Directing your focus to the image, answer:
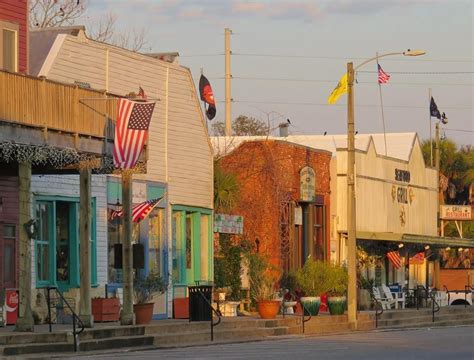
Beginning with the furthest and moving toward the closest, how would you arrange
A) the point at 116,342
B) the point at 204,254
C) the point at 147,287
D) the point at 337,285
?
the point at 337,285 → the point at 204,254 → the point at 147,287 → the point at 116,342

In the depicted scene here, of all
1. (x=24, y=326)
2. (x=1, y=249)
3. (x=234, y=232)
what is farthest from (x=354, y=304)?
(x=24, y=326)

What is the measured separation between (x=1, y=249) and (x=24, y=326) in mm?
5231

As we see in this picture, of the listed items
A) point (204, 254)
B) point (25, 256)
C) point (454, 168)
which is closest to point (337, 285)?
point (204, 254)

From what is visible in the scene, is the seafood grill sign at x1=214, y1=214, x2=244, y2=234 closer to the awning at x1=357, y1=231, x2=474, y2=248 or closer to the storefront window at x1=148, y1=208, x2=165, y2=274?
the storefront window at x1=148, y1=208, x2=165, y2=274

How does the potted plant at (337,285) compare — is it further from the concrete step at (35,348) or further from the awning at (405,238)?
the concrete step at (35,348)

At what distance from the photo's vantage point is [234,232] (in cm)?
4684

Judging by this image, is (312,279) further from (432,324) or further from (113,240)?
(113,240)

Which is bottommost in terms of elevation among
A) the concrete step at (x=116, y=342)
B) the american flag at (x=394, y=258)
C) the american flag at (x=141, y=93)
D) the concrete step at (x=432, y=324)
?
the concrete step at (x=432, y=324)

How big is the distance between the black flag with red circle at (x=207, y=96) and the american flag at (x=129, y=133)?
592 inches

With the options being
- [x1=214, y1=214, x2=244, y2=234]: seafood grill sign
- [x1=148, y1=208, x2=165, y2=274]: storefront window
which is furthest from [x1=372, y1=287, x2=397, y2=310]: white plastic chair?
[x1=148, y1=208, x2=165, y2=274]: storefront window

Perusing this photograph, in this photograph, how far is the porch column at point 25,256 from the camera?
2948cm

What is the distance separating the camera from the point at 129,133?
31.5m

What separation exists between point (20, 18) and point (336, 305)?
15.4m

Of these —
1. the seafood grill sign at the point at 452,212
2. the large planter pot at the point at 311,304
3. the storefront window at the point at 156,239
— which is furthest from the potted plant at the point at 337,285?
the seafood grill sign at the point at 452,212
